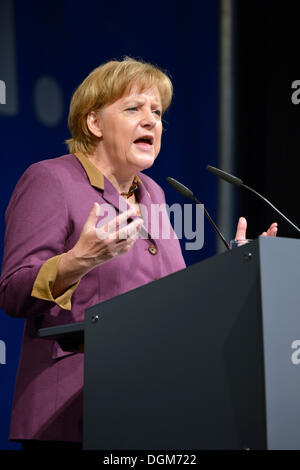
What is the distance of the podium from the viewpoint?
0.90m

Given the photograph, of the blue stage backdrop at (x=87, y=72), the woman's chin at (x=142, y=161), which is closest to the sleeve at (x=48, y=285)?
the woman's chin at (x=142, y=161)

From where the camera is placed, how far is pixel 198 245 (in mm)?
3129

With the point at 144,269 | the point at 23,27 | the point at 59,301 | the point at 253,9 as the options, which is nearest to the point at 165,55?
the point at 253,9

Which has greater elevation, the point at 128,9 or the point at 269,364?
the point at 128,9

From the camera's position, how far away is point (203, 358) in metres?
1.01

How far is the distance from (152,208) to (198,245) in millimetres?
1195

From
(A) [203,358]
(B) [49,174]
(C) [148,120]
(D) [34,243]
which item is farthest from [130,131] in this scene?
(A) [203,358]

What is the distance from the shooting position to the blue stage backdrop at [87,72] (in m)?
2.53

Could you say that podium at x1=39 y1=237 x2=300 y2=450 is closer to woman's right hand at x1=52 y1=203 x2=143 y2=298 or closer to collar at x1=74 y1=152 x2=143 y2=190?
woman's right hand at x1=52 y1=203 x2=143 y2=298

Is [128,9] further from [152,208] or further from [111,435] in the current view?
[111,435]

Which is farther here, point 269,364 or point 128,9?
point 128,9

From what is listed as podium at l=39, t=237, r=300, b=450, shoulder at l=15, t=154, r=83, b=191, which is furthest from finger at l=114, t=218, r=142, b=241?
shoulder at l=15, t=154, r=83, b=191

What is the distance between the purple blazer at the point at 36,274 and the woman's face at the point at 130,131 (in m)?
0.13

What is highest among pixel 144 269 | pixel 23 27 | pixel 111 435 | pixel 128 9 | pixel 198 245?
pixel 128 9
